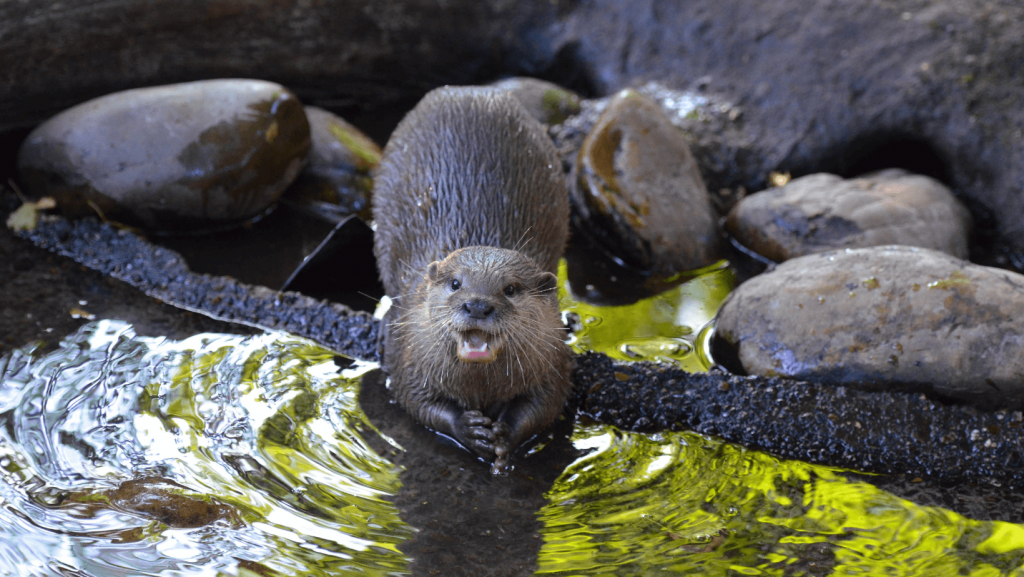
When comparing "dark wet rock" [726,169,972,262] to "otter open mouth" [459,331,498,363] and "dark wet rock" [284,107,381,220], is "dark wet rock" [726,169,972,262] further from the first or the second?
"otter open mouth" [459,331,498,363]

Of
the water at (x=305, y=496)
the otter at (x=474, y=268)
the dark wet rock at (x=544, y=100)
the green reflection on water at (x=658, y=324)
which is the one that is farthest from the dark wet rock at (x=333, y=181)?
A: the water at (x=305, y=496)

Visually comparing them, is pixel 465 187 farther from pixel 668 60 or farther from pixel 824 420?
pixel 668 60

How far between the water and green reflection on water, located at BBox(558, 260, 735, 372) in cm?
48

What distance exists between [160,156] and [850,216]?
321 cm

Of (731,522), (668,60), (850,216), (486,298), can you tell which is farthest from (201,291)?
(668,60)

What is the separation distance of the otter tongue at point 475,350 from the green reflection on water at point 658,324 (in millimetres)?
931

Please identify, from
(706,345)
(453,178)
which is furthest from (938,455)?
(453,178)

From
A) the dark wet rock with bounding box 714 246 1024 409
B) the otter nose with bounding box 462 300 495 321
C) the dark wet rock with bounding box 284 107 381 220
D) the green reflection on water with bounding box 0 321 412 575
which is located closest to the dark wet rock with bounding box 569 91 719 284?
the dark wet rock with bounding box 714 246 1024 409

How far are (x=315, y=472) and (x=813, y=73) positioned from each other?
11.5ft

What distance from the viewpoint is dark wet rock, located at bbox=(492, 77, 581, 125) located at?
4.61 meters

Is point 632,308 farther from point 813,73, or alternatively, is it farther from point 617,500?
point 813,73

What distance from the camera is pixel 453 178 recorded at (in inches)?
121

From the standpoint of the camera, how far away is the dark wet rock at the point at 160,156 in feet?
12.5

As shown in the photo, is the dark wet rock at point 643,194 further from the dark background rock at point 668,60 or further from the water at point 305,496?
the water at point 305,496
